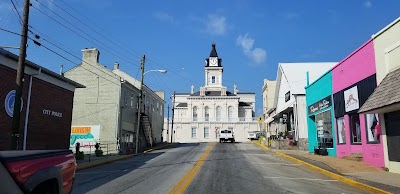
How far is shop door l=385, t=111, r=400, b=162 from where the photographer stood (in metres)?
15.0

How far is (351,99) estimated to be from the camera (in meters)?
20.5

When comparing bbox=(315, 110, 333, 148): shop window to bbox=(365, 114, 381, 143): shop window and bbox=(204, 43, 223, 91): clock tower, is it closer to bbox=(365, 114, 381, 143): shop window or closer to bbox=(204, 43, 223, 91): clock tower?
bbox=(365, 114, 381, 143): shop window

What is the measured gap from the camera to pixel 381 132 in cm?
1634

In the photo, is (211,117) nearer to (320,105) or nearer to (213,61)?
(213,61)

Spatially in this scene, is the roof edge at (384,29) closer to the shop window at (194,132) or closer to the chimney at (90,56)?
the chimney at (90,56)

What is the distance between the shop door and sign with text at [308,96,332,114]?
8826 mm

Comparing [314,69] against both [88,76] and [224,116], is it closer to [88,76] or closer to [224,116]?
[88,76]

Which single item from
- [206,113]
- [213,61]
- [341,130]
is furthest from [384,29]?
[213,61]

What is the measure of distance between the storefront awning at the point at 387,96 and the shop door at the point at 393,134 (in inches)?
14.9

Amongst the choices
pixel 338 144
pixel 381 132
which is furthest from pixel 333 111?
pixel 381 132

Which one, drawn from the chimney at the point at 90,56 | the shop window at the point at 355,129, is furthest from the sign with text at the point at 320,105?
the chimney at the point at 90,56

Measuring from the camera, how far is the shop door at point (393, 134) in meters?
15.0

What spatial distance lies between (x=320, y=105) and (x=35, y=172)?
82.3ft

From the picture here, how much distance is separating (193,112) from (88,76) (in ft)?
162
